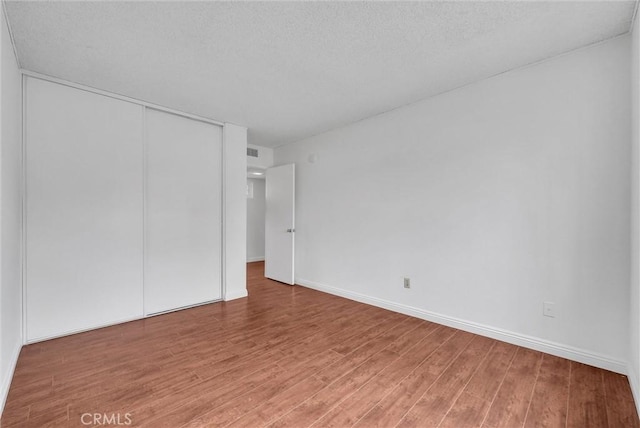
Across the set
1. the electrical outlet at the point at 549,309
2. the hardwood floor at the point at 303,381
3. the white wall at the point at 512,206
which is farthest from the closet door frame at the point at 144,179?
the electrical outlet at the point at 549,309

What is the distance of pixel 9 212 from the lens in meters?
1.99

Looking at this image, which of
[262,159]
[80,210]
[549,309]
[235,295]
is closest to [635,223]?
[549,309]

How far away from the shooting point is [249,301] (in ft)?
12.5

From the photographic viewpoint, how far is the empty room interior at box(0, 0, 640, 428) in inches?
70.3

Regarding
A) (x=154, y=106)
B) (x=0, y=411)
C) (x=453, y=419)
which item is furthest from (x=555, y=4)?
(x=0, y=411)

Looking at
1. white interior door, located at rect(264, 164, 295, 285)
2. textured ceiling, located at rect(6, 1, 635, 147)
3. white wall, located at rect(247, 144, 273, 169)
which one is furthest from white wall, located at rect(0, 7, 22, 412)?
white interior door, located at rect(264, 164, 295, 285)

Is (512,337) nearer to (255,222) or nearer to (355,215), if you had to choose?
(355,215)

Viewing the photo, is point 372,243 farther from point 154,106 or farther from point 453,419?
point 154,106

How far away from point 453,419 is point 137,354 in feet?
8.15

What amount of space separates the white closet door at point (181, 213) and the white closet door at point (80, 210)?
156 millimetres

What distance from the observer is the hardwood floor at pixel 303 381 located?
1.62 m
